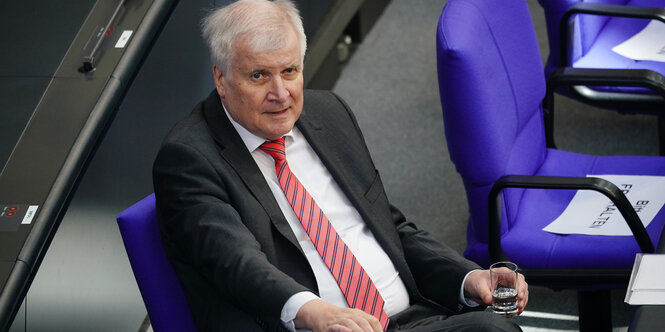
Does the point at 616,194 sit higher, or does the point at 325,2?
the point at 616,194

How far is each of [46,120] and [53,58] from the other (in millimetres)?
392

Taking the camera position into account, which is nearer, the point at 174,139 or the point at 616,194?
the point at 174,139

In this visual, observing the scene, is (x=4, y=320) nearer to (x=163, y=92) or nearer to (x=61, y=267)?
(x=61, y=267)

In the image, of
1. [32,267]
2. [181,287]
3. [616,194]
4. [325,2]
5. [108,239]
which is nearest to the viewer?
[181,287]

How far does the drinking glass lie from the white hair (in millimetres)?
667

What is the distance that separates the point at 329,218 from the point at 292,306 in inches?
15.4

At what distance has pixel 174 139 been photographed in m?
2.32

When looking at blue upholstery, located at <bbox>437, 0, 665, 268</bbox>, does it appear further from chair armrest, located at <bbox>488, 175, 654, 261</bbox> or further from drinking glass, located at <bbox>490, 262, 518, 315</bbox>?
drinking glass, located at <bbox>490, 262, 518, 315</bbox>

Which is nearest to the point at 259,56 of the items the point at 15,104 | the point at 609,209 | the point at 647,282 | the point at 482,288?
the point at 482,288

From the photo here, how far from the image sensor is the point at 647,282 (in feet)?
7.01

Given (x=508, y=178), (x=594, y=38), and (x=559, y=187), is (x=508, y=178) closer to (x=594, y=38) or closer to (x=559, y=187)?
(x=559, y=187)

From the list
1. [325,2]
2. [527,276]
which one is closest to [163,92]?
[527,276]

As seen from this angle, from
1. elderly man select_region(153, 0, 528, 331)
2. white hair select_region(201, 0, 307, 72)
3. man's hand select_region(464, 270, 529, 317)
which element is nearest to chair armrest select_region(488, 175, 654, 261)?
elderly man select_region(153, 0, 528, 331)

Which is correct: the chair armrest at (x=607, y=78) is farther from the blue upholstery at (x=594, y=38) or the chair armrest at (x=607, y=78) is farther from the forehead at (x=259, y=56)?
the forehead at (x=259, y=56)
